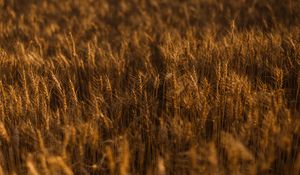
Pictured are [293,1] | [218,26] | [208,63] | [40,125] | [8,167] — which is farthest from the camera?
[293,1]

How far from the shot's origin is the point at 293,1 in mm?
3936

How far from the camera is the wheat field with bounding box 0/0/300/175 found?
1.45m

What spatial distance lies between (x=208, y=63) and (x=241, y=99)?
0.48 meters

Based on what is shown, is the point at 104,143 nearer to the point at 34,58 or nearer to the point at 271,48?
the point at 34,58

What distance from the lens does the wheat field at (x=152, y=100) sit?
1.45 meters

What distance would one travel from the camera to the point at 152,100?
1.84m

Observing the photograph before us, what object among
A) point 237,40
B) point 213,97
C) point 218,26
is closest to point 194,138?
point 213,97

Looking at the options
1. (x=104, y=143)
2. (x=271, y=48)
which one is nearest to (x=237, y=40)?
(x=271, y=48)

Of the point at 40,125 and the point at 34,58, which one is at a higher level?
the point at 34,58

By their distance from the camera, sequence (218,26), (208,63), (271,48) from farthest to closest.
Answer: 1. (218,26)
2. (271,48)
3. (208,63)

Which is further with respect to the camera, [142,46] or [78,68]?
[142,46]

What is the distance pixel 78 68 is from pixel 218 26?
163cm

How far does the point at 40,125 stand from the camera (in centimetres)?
178

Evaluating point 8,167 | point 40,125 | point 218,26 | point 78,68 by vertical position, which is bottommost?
point 8,167
